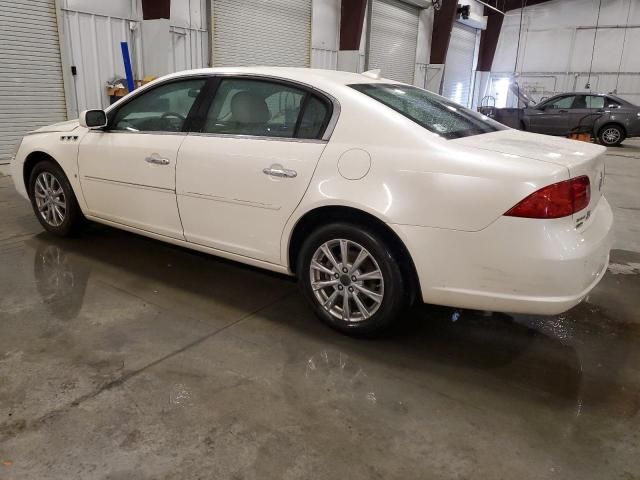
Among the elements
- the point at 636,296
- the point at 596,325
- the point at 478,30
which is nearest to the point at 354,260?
the point at 596,325

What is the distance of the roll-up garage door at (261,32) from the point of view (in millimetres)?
10609

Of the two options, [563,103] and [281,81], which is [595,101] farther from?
[281,81]

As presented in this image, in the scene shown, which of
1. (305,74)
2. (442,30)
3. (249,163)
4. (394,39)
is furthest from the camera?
(442,30)

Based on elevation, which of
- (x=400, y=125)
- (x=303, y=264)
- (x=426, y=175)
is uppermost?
(x=400, y=125)

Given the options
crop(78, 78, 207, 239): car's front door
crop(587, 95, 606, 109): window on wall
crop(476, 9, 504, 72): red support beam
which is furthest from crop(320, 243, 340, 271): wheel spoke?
crop(476, 9, 504, 72): red support beam

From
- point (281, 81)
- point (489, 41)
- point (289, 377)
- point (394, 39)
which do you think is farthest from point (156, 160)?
point (489, 41)

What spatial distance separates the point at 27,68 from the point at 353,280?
7.59m

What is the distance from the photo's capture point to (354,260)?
107 inches

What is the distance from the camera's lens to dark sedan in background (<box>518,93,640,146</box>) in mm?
13039

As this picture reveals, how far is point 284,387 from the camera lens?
93.4 inches

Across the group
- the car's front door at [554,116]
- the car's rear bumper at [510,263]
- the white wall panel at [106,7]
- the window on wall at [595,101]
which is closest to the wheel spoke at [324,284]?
the car's rear bumper at [510,263]

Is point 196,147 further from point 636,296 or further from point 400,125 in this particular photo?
point 636,296

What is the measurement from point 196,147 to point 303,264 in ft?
3.31

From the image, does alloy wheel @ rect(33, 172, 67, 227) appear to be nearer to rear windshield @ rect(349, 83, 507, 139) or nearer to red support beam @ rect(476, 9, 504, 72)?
rear windshield @ rect(349, 83, 507, 139)
